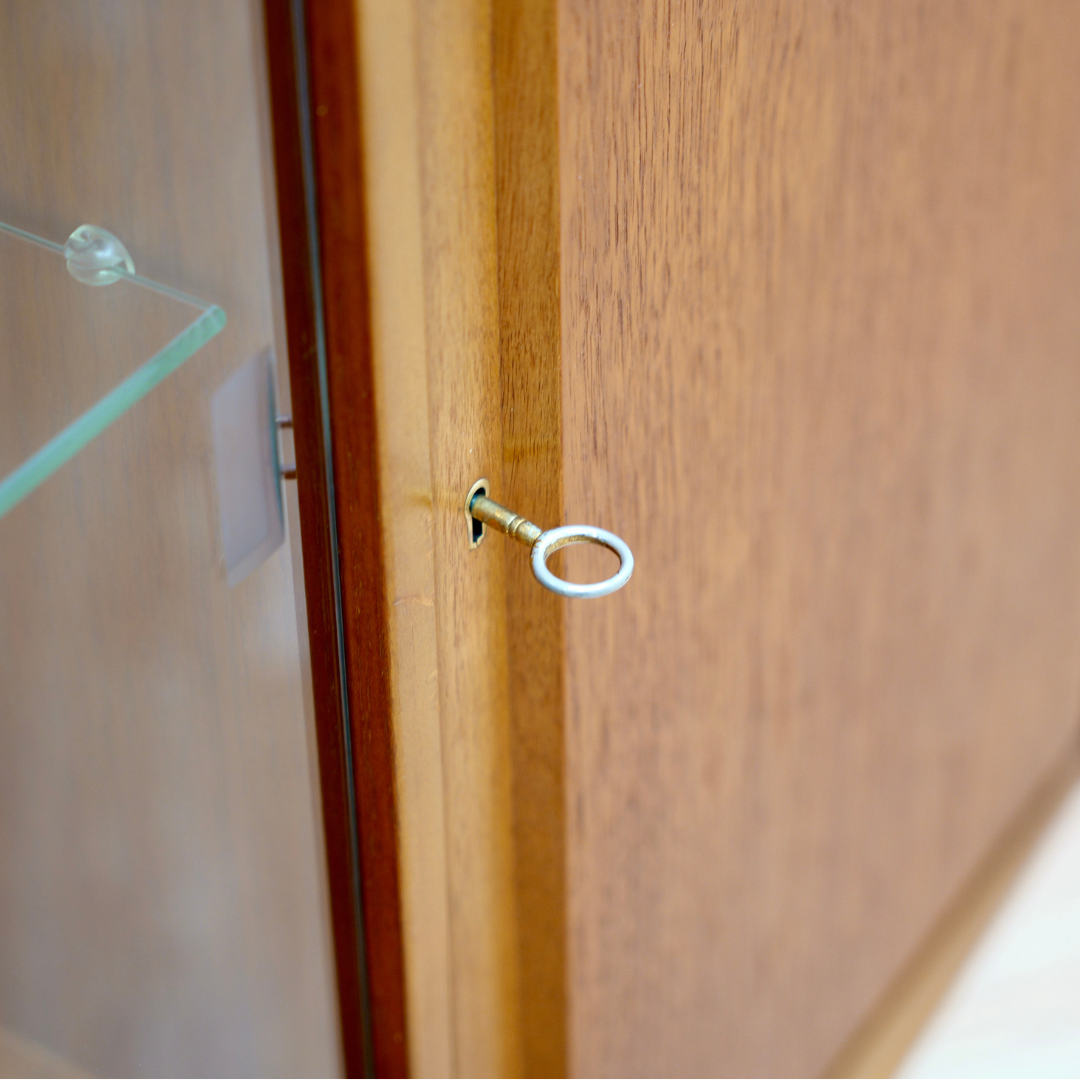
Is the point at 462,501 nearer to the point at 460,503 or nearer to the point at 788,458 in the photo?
the point at 460,503

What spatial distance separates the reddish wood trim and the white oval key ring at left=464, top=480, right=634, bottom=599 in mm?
37

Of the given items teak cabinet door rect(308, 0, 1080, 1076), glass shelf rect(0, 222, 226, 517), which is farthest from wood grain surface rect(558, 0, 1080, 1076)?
glass shelf rect(0, 222, 226, 517)

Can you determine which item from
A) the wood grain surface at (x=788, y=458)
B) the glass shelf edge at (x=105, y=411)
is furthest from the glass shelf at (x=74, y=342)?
the wood grain surface at (x=788, y=458)

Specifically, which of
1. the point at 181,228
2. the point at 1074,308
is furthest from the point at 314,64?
the point at 1074,308

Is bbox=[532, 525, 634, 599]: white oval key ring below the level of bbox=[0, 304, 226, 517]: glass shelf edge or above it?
below

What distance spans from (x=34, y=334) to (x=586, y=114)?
151 mm

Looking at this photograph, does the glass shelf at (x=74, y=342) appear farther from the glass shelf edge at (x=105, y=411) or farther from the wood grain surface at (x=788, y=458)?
the wood grain surface at (x=788, y=458)

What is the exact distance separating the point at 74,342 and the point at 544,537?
0.13m

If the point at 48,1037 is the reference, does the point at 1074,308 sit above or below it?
above

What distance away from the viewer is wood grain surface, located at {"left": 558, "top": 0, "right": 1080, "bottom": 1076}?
0.31 meters

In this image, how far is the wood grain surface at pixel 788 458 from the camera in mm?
314

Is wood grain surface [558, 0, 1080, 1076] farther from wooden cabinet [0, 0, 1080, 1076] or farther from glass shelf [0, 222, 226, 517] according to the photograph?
glass shelf [0, 222, 226, 517]

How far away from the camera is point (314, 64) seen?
0.74ft

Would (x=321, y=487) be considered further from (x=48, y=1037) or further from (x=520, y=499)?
(x=48, y=1037)
